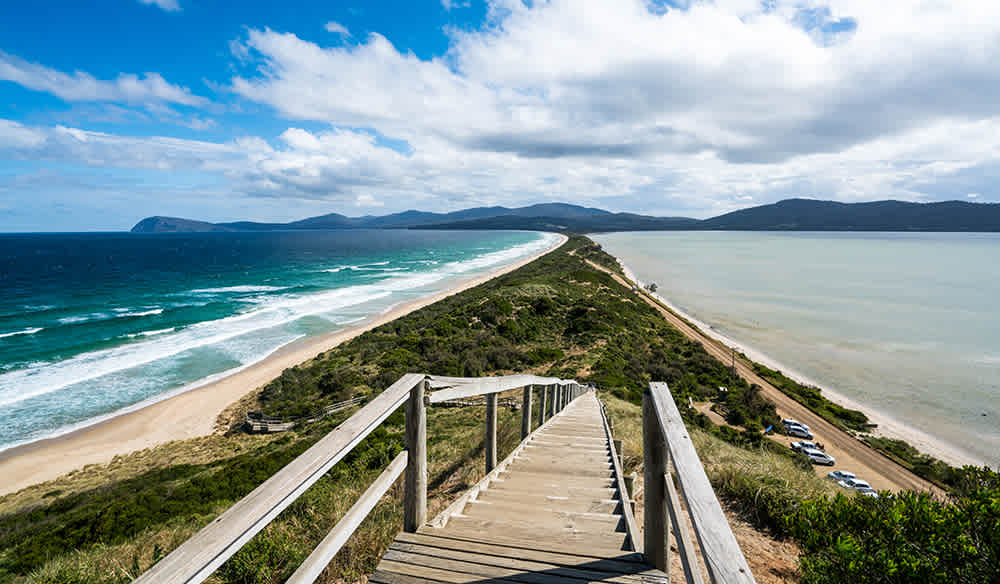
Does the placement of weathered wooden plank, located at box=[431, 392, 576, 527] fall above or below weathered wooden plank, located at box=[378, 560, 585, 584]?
below

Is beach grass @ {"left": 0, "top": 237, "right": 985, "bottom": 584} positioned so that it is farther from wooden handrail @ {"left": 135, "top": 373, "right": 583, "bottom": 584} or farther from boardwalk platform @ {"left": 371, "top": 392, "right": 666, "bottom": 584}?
wooden handrail @ {"left": 135, "top": 373, "right": 583, "bottom": 584}

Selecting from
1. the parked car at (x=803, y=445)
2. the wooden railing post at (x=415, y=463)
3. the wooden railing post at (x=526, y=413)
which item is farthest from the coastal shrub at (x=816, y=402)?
the wooden railing post at (x=415, y=463)

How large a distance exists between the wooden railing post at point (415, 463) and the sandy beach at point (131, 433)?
18.8 metres

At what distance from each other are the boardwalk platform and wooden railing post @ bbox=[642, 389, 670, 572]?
0.34 feet

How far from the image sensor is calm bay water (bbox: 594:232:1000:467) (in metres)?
24.8

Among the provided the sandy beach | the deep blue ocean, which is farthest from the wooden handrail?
the deep blue ocean

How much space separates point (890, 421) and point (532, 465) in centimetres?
2714

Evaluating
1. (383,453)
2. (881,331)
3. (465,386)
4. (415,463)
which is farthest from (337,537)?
(881,331)

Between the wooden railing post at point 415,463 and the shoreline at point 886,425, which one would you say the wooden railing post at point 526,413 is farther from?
the shoreline at point 886,425

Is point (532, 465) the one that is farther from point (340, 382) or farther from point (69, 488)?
point (340, 382)

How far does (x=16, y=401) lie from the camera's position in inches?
813

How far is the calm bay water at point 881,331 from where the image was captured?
81.5 ft

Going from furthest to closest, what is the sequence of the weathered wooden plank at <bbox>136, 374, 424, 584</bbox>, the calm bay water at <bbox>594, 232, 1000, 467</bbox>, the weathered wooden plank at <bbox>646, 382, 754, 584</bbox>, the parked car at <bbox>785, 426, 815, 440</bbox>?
the calm bay water at <bbox>594, 232, 1000, 467</bbox> < the parked car at <bbox>785, 426, 815, 440</bbox> < the weathered wooden plank at <bbox>646, 382, 754, 584</bbox> < the weathered wooden plank at <bbox>136, 374, 424, 584</bbox>

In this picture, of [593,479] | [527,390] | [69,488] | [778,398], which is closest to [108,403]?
[69,488]
